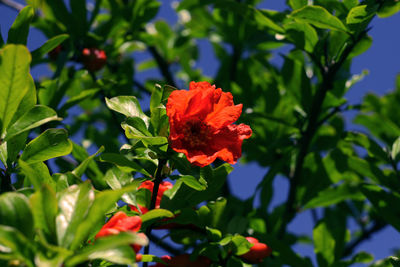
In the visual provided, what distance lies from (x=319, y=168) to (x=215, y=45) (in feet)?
3.32

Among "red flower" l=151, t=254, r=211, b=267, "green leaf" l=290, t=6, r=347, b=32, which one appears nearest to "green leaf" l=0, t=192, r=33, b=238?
"red flower" l=151, t=254, r=211, b=267

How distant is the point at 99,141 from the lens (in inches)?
85.2

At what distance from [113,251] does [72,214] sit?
140 mm

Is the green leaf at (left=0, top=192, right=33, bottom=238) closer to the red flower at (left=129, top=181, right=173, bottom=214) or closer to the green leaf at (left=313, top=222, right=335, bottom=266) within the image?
the red flower at (left=129, top=181, right=173, bottom=214)

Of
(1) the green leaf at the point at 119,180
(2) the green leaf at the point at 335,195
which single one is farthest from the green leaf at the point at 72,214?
(2) the green leaf at the point at 335,195

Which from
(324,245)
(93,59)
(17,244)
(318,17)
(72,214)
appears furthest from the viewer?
(93,59)

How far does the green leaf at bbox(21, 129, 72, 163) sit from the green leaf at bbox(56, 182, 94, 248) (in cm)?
25

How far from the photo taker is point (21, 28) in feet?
4.57

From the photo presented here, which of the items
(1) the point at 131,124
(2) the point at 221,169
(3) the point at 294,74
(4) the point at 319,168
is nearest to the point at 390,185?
(4) the point at 319,168

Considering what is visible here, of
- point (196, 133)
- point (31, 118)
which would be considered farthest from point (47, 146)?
point (196, 133)

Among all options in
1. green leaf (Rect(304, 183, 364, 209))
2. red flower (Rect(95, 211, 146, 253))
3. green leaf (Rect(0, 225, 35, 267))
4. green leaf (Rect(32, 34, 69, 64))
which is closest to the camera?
green leaf (Rect(0, 225, 35, 267))

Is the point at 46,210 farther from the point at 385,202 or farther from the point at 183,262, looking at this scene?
the point at 385,202

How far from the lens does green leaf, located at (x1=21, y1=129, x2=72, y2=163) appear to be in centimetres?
116

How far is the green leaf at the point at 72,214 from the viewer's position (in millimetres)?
903
